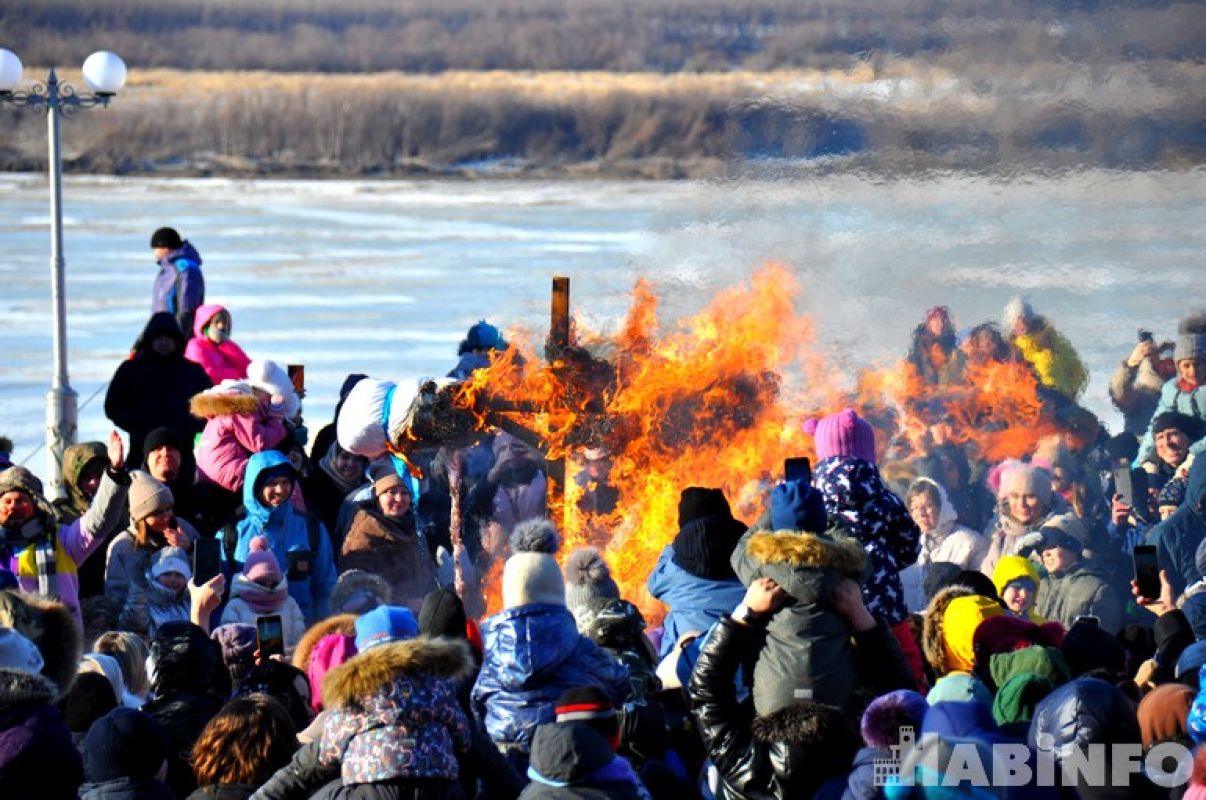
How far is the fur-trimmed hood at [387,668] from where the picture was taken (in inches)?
202

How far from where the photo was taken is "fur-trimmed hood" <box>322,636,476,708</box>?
5141 mm

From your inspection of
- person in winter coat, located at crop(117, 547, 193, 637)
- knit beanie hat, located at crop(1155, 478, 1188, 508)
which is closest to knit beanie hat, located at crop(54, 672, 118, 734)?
person in winter coat, located at crop(117, 547, 193, 637)

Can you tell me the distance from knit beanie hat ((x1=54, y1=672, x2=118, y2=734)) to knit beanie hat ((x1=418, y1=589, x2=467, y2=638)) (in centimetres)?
96

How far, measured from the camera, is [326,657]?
645 cm

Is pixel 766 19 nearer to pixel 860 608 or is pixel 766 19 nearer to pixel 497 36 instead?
pixel 497 36

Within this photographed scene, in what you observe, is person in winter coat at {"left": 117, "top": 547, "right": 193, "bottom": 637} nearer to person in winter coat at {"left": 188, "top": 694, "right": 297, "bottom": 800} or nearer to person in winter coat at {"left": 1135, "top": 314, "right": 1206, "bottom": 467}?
person in winter coat at {"left": 188, "top": 694, "right": 297, "bottom": 800}

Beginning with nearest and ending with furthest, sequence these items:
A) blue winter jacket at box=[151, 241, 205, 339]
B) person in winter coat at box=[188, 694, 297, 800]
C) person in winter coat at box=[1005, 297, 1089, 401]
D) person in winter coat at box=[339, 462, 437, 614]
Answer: person in winter coat at box=[188, 694, 297, 800], person in winter coat at box=[339, 462, 437, 614], person in winter coat at box=[1005, 297, 1089, 401], blue winter jacket at box=[151, 241, 205, 339]

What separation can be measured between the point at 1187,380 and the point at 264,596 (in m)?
5.66

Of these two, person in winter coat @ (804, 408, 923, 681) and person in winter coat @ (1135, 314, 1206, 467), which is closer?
person in winter coat @ (804, 408, 923, 681)

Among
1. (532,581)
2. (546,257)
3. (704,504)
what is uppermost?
(546,257)

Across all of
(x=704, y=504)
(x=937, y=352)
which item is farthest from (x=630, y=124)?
(x=704, y=504)

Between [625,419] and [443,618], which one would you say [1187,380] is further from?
[443,618]

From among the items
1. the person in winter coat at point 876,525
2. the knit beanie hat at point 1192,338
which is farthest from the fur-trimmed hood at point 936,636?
the knit beanie hat at point 1192,338

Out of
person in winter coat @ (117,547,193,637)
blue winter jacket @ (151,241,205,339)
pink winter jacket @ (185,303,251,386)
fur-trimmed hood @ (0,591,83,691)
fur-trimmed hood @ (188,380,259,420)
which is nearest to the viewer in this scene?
fur-trimmed hood @ (0,591,83,691)
